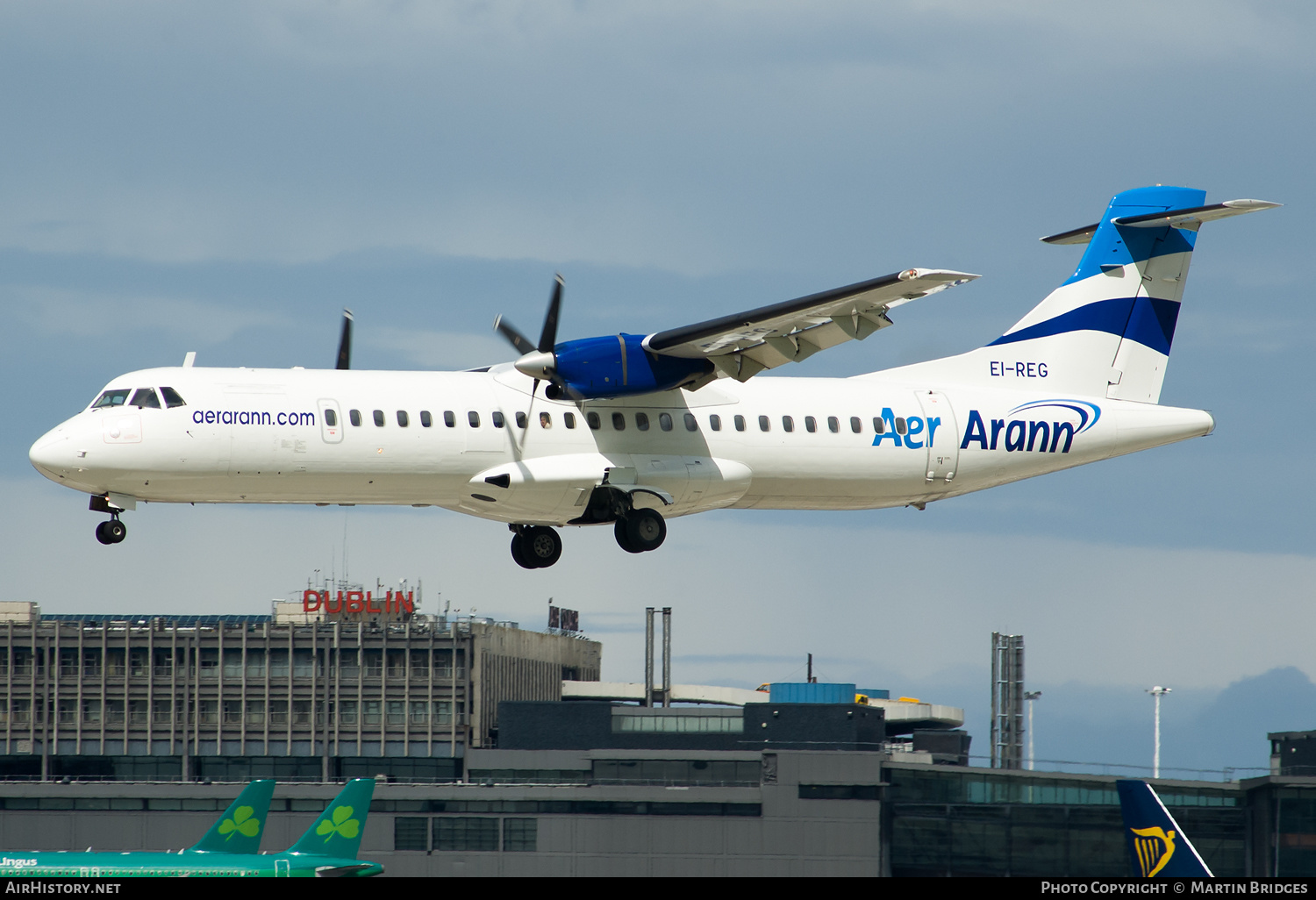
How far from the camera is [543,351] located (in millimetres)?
27031

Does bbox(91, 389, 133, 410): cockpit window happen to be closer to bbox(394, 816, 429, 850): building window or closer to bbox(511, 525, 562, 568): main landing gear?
bbox(511, 525, 562, 568): main landing gear

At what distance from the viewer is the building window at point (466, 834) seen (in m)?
60.4

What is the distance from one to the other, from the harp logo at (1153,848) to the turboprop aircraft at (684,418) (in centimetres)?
758

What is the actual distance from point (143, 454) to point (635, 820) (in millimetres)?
39041

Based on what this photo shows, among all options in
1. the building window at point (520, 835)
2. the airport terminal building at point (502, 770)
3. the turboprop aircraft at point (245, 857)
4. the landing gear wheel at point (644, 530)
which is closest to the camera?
the landing gear wheel at point (644, 530)

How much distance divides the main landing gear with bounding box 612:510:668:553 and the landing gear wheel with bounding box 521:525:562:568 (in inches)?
85.2

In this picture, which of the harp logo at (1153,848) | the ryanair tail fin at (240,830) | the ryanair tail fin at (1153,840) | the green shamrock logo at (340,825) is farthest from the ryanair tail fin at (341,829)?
the harp logo at (1153,848)

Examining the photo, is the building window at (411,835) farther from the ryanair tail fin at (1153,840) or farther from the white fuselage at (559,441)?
the ryanair tail fin at (1153,840)

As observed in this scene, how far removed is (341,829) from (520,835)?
29.5m

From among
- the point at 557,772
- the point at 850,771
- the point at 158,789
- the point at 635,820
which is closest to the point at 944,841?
the point at 850,771

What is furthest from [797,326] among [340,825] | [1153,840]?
[340,825]

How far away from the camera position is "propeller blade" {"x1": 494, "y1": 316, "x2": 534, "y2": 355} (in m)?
28.5

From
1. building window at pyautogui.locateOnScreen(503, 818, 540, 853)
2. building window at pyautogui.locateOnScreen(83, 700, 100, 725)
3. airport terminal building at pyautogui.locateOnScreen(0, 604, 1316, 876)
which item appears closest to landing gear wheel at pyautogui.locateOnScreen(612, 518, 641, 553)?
airport terminal building at pyautogui.locateOnScreen(0, 604, 1316, 876)
